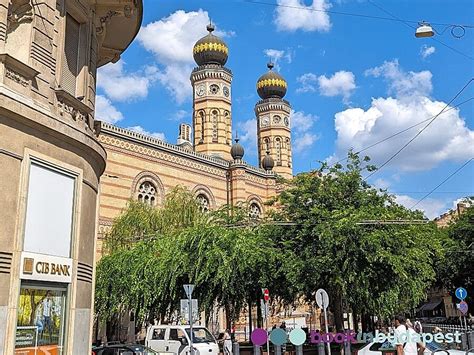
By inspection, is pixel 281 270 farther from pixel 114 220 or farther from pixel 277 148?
pixel 277 148

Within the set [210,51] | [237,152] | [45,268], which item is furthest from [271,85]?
[45,268]

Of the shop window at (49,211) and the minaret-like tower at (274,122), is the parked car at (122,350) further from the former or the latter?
the minaret-like tower at (274,122)

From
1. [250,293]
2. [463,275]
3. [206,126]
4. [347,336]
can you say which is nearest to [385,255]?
[347,336]

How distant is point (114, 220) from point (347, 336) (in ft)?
60.8

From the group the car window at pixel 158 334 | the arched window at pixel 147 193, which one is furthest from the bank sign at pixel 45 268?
the arched window at pixel 147 193

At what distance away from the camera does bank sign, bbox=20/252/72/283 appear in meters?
8.50

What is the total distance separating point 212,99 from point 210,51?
5.27 meters

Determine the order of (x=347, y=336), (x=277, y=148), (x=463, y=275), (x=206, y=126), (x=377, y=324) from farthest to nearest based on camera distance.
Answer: (x=277, y=148) < (x=206, y=126) < (x=463, y=275) < (x=377, y=324) < (x=347, y=336)

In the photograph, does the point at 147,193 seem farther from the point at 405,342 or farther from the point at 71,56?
the point at 71,56

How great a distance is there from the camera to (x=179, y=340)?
59.2ft

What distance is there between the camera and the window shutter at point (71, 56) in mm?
10539

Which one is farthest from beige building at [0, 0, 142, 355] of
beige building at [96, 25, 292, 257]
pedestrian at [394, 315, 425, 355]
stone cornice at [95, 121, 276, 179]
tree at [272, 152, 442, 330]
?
stone cornice at [95, 121, 276, 179]

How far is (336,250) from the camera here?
20344mm

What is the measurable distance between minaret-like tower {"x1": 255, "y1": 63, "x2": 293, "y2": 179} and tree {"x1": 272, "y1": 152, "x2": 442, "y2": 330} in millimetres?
35221
